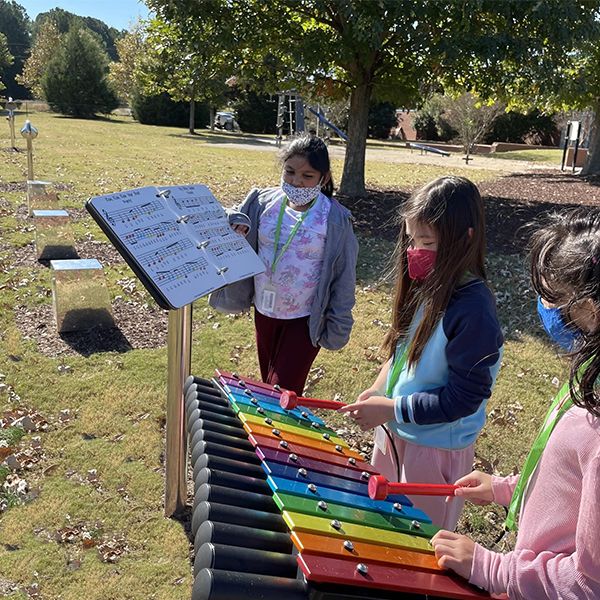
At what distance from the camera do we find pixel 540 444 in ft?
5.36

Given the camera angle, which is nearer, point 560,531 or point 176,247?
point 560,531

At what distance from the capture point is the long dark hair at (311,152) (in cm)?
328

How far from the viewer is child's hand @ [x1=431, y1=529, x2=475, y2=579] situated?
62.6 inches

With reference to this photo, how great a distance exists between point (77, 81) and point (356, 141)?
35980mm

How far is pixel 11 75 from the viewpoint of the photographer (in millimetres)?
69562

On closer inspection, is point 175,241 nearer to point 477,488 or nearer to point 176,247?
point 176,247

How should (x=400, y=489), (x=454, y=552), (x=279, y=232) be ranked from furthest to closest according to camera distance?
1. (x=279, y=232)
2. (x=400, y=489)
3. (x=454, y=552)

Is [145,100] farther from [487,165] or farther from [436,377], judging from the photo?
[436,377]

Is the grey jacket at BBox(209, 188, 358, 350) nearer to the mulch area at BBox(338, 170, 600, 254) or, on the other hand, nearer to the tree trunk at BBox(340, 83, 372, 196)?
the mulch area at BBox(338, 170, 600, 254)

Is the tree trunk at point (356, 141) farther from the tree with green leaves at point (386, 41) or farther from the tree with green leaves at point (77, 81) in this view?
the tree with green leaves at point (77, 81)

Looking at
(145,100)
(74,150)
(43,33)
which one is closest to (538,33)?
(74,150)

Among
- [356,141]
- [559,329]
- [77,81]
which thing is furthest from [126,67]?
[559,329]

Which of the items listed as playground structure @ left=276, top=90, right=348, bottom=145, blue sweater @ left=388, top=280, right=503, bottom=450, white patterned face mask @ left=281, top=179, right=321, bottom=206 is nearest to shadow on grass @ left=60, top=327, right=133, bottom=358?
white patterned face mask @ left=281, top=179, right=321, bottom=206

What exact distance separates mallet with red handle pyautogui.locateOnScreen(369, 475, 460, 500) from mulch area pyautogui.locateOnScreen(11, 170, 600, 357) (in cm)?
283
